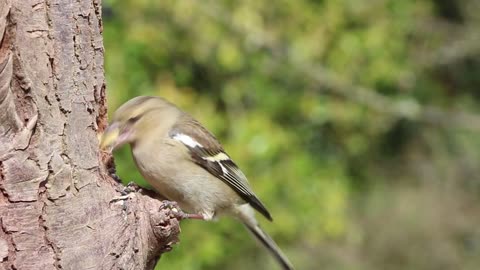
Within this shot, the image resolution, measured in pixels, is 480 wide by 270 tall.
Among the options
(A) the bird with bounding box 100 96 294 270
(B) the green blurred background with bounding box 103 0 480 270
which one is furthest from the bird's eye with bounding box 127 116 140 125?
Result: (B) the green blurred background with bounding box 103 0 480 270

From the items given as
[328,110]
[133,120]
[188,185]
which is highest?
[133,120]

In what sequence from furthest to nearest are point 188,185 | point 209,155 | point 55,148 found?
point 209,155 → point 188,185 → point 55,148

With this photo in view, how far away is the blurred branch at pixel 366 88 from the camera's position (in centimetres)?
795

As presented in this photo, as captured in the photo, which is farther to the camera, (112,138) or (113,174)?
(112,138)

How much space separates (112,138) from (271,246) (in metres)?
1.85

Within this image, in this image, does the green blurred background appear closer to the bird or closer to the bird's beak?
the bird

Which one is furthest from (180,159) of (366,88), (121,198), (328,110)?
(366,88)

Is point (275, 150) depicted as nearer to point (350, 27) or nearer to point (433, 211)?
point (350, 27)

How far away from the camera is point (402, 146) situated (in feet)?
37.1

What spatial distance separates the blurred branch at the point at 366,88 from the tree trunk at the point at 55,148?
4619 mm

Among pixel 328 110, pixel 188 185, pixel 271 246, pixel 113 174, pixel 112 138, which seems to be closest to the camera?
pixel 113 174

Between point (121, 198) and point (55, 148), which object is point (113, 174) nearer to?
point (121, 198)

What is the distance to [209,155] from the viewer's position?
15.5 ft

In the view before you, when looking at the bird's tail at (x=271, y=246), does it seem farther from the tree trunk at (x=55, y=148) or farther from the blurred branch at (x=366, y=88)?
the blurred branch at (x=366, y=88)
